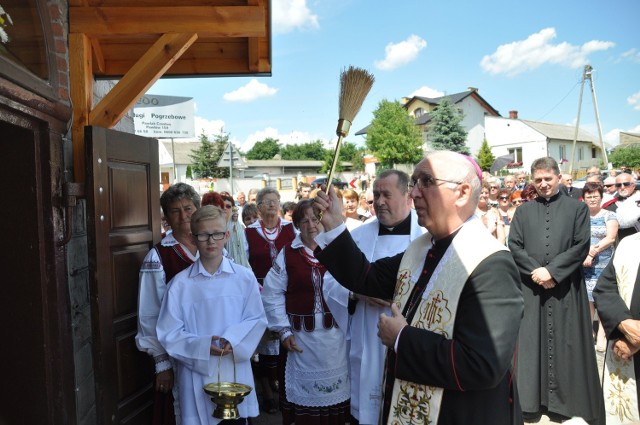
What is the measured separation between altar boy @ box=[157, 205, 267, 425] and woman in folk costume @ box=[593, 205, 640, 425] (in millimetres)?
2293

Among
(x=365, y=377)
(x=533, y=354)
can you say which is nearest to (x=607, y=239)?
(x=533, y=354)

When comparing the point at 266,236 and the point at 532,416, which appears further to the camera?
the point at 266,236

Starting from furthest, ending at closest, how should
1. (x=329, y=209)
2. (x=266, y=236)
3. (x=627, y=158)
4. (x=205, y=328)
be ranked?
(x=627, y=158), (x=266, y=236), (x=205, y=328), (x=329, y=209)

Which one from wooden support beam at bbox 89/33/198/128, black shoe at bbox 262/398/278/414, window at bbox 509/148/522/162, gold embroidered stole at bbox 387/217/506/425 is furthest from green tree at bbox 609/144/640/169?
gold embroidered stole at bbox 387/217/506/425

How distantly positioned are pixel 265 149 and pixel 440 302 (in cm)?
12064

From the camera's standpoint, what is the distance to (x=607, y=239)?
6824 millimetres

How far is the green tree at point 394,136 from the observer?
161 ft

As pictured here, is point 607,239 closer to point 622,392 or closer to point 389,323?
point 622,392

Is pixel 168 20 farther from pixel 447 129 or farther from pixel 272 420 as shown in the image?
pixel 447 129

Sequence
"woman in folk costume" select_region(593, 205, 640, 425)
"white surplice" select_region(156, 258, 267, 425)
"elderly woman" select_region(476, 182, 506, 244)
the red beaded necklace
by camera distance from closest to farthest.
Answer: "woman in folk costume" select_region(593, 205, 640, 425) < "white surplice" select_region(156, 258, 267, 425) < the red beaded necklace < "elderly woman" select_region(476, 182, 506, 244)

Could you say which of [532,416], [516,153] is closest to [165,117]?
[532,416]

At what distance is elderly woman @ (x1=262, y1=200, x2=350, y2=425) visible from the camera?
407 centimetres

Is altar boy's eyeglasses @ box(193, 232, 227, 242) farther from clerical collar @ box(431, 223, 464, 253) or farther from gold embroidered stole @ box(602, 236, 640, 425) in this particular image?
gold embroidered stole @ box(602, 236, 640, 425)

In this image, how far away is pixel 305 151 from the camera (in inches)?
4670
